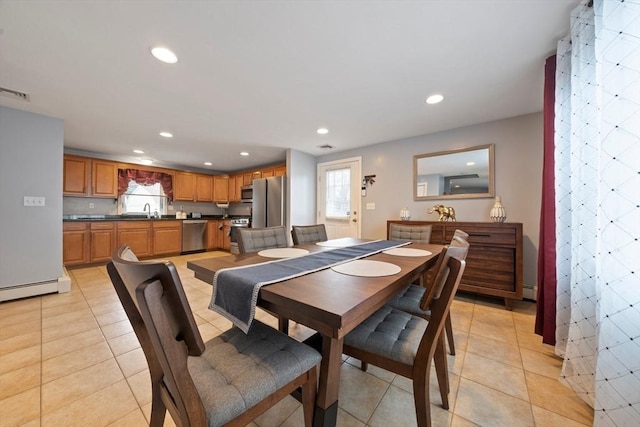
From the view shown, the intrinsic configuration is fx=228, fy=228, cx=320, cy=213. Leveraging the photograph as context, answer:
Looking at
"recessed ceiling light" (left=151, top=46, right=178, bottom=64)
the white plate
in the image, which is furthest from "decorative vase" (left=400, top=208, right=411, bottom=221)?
"recessed ceiling light" (left=151, top=46, right=178, bottom=64)

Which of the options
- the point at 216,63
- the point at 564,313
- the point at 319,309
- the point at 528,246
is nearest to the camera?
the point at 319,309

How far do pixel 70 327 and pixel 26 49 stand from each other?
2.18m

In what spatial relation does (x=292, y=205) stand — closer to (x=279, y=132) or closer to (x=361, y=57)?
(x=279, y=132)

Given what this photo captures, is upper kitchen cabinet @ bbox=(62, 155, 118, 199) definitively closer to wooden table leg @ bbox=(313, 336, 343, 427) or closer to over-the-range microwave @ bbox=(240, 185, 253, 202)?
over-the-range microwave @ bbox=(240, 185, 253, 202)

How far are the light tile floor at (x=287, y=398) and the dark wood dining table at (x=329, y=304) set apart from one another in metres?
0.44

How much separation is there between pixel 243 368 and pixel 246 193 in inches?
202

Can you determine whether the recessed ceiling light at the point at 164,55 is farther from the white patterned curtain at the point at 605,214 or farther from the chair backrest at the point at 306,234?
the white patterned curtain at the point at 605,214

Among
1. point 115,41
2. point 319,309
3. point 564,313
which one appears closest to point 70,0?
point 115,41

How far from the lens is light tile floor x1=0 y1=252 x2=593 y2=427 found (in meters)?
1.14

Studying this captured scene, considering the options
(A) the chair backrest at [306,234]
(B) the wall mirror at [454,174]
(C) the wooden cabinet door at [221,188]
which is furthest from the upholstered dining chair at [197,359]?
(C) the wooden cabinet door at [221,188]

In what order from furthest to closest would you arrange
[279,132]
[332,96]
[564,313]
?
[279,132], [332,96], [564,313]

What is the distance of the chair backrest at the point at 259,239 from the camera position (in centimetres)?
175

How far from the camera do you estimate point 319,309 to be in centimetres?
70

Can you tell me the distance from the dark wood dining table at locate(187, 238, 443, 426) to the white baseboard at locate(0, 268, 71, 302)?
3105mm
